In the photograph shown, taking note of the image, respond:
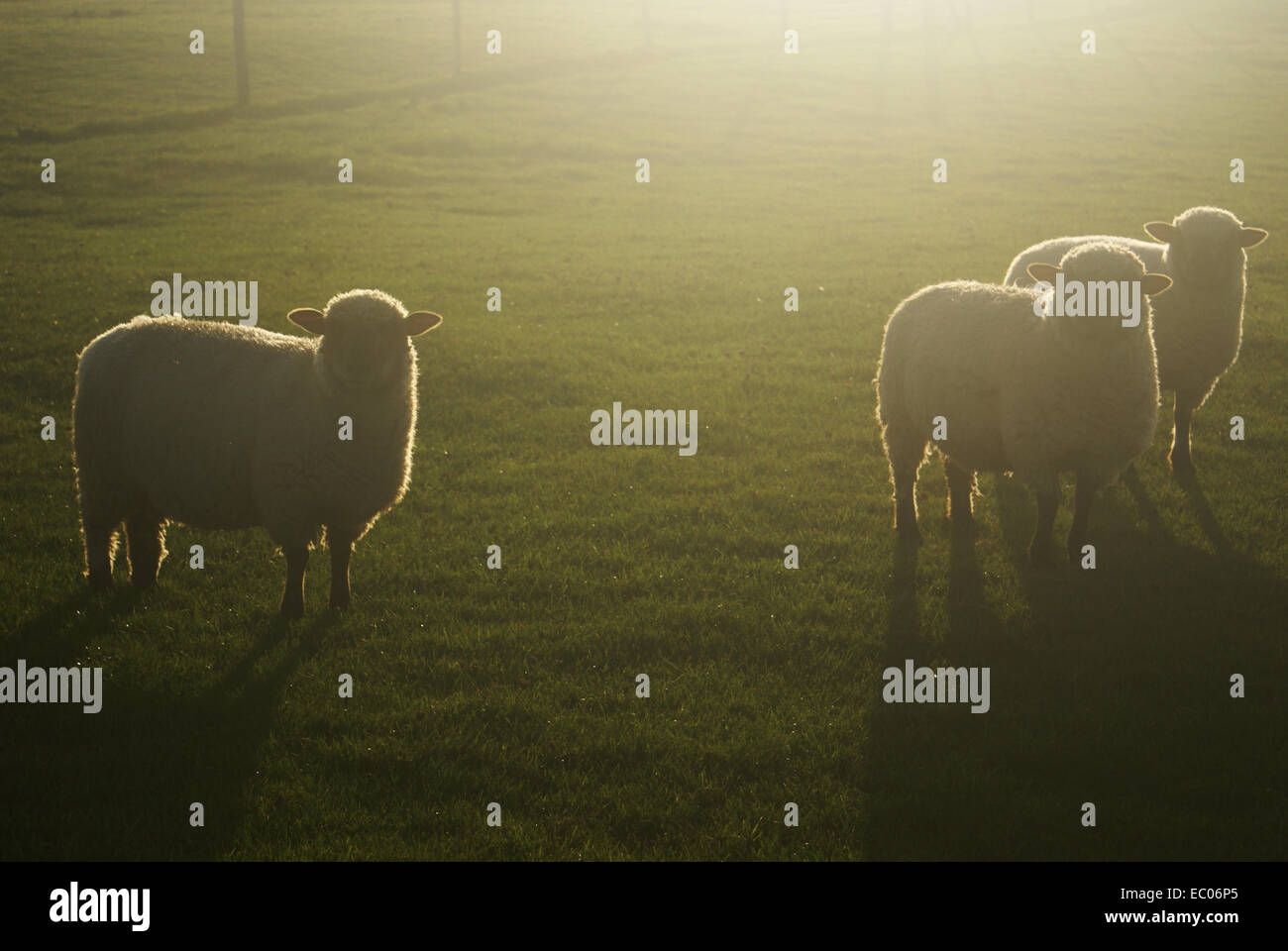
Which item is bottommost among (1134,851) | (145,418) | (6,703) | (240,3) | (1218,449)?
(1134,851)

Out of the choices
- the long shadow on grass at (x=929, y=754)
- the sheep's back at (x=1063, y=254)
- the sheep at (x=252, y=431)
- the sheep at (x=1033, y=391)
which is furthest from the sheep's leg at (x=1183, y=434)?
the sheep at (x=252, y=431)

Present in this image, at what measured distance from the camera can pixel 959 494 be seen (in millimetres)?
9664

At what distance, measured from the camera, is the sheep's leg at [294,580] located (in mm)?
7777

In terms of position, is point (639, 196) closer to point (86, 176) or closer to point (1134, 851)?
point (86, 176)

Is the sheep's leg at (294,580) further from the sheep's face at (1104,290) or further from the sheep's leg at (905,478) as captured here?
the sheep's face at (1104,290)

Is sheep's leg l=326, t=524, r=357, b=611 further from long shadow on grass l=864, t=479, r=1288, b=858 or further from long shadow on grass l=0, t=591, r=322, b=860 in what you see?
long shadow on grass l=864, t=479, r=1288, b=858

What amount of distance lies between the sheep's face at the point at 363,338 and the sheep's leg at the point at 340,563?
1.16m

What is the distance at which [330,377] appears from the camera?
302 inches

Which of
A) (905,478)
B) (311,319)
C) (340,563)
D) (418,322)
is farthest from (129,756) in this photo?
(905,478)

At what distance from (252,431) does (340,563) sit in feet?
3.98

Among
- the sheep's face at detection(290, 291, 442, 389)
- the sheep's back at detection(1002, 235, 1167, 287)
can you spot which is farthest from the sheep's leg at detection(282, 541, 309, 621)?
the sheep's back at detection(1002, 235, 1167, 287)

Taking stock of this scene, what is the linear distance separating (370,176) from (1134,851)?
33.2 meters

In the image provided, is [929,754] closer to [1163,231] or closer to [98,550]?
[98,550]
